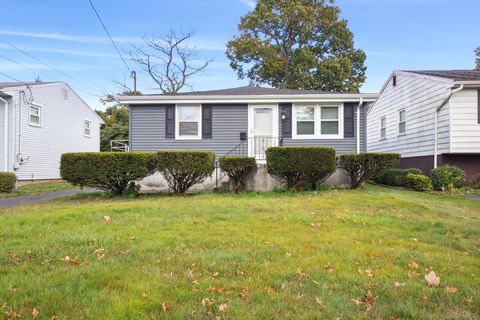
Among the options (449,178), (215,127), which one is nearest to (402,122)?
(449,178)

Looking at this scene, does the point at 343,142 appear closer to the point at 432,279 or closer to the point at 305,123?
the point at 305,123

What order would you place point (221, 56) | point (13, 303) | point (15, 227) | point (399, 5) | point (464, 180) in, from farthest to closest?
point (221, 56)
point (399, 5)
point (464, 180)
point (15, 227)
point (13, 303)

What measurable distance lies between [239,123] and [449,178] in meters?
6.99

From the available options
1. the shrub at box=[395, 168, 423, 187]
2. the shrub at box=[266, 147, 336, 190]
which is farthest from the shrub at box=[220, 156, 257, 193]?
the shrub at box=[395, 168, 423, 187]

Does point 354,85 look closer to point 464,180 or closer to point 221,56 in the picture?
point 221,56

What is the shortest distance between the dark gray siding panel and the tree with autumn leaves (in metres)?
15.9

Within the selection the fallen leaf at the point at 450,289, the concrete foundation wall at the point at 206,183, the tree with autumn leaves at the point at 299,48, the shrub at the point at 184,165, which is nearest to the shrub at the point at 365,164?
the concrete foundation wall at the point at 206,183

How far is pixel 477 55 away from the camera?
95.0ft

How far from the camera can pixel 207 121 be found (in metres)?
13.1

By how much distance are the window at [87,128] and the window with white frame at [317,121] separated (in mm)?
13701

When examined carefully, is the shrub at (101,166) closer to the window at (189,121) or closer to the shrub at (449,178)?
the window at (189,121)

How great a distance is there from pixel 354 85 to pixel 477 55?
10.3m

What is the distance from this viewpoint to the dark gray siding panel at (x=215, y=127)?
13.1 meters

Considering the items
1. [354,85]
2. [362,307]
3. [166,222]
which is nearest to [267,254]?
[362,307]
